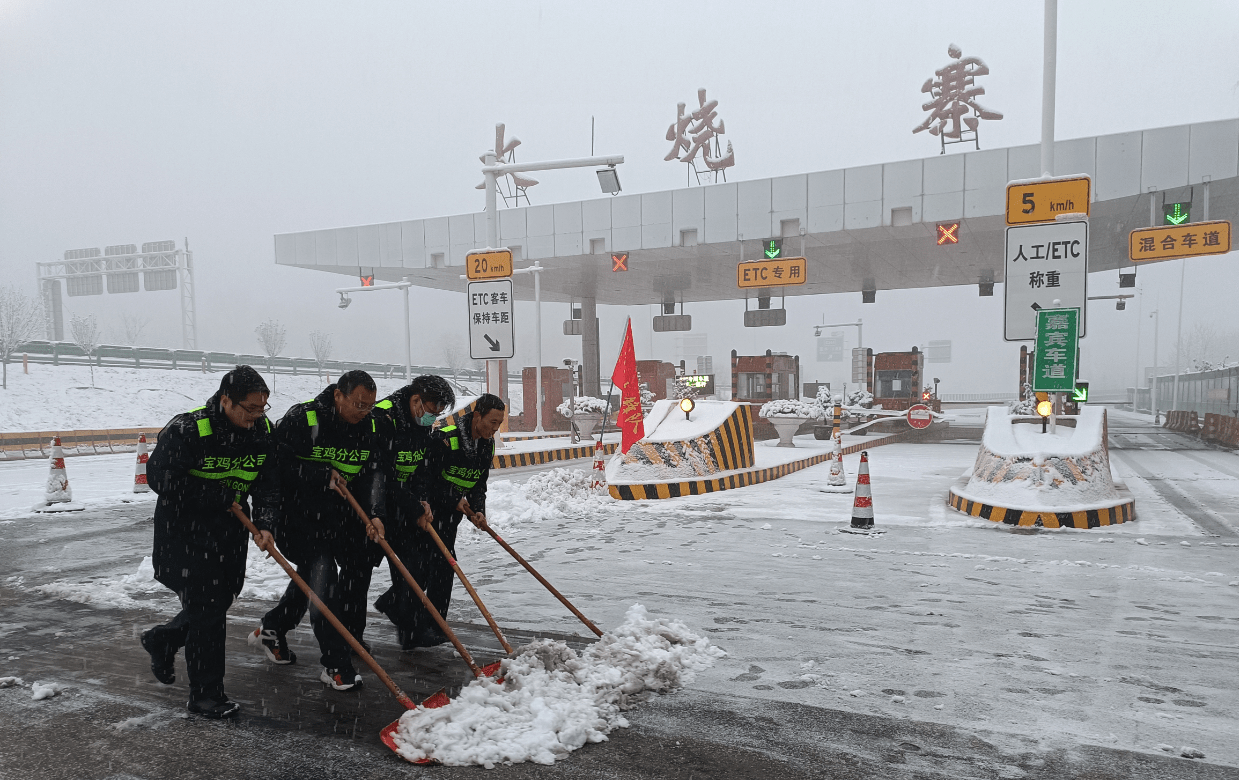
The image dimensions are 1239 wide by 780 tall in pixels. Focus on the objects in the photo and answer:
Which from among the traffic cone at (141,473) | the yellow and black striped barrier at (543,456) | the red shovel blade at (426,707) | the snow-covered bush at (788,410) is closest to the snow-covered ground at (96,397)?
the yellow and black striped barrier at (543,456)

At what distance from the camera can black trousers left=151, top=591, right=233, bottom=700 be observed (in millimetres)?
3467

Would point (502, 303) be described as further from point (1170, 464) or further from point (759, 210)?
point (1170, 464)

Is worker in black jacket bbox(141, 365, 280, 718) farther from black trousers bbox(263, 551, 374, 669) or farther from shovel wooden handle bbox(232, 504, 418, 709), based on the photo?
black trousers bbox(263, 551, 374, 669)

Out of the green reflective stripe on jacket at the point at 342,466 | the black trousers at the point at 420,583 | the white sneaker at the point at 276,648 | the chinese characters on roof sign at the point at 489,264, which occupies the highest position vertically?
the chinese characters on roof sign at the point at 489,264

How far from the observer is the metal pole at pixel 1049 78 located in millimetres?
10602

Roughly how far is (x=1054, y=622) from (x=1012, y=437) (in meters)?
5.25

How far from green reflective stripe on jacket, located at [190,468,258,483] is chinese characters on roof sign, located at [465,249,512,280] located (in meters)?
10.2

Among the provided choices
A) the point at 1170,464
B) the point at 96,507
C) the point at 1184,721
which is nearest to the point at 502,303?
the point at 96,507

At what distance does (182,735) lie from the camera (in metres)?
3.29

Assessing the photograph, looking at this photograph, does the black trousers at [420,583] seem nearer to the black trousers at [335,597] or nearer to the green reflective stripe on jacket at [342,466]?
the black trousers at [335,597]

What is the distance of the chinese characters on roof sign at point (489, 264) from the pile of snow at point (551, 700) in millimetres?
10061

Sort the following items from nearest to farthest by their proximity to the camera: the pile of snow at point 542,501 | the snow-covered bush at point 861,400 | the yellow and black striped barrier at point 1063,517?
the yellow and black striped barrier at point 1063,517 < the pile of snow at point 542,501 < the snow-covered bush at point 861,400

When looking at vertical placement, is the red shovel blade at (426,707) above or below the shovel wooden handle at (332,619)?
below

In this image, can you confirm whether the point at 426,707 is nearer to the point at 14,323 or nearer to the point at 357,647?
the point at 357,647
